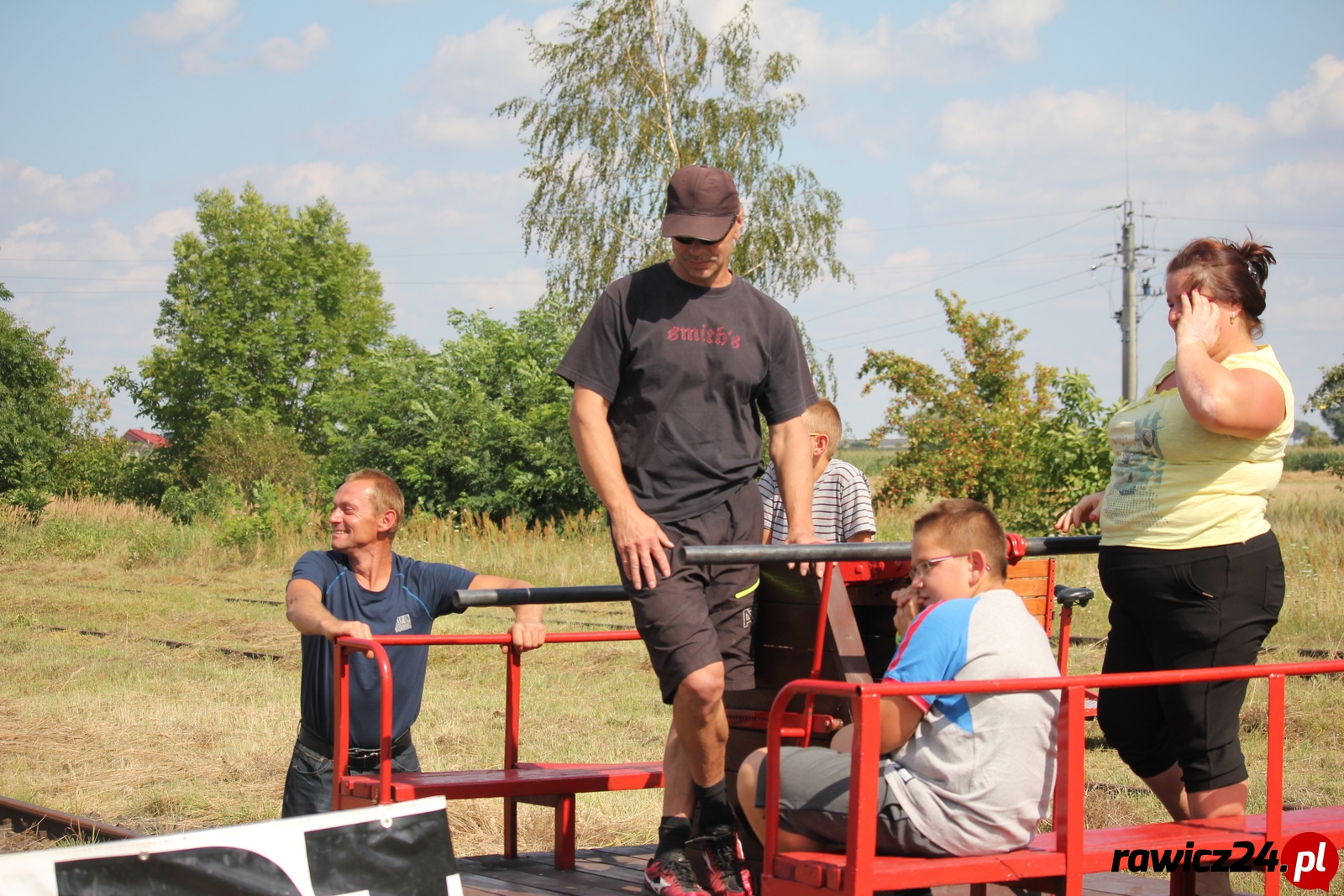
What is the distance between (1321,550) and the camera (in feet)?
42.5

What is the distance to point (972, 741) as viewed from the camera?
114 inches

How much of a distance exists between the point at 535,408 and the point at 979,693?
18.9m

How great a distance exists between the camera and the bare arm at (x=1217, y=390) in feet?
10.4

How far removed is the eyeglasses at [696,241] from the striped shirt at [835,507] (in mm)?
1980

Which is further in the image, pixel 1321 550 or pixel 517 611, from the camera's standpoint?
pixel 1321 550

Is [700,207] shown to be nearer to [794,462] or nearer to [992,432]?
[794,462]

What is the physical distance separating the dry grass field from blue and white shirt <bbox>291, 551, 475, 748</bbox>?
4.44 feet

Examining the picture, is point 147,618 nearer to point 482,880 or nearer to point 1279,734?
point 482,880

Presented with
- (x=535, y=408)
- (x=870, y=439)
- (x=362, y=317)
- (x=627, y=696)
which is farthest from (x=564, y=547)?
(x=362, y=317)

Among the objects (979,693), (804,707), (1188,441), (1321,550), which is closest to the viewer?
(979,693)

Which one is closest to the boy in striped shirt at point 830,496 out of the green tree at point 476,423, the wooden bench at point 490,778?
the wooden bench at point 490,778

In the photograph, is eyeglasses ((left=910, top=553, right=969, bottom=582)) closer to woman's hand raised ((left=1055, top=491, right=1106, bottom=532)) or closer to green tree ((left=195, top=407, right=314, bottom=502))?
woman's hand raised ((left=1055, top=491, right=1106, bottom=532))

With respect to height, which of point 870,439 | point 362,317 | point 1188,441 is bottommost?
point 1188,441

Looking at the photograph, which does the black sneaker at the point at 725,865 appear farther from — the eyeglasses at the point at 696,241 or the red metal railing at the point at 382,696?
the eyeglasses at the point at 696,241
